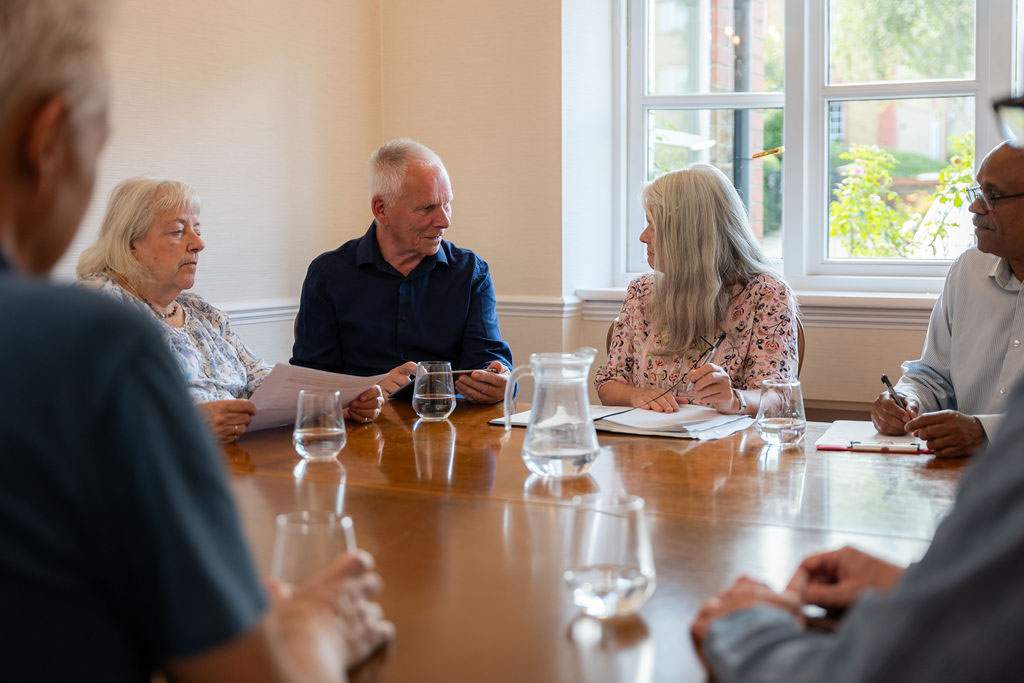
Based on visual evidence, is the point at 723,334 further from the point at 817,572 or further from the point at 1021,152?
the point at 817,572

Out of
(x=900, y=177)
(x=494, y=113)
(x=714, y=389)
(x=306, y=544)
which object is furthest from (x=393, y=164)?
(x=306, y=544)

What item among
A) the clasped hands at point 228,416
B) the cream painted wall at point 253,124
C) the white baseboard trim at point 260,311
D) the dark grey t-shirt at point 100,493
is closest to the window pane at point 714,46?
the cream painted wall at point 253,124

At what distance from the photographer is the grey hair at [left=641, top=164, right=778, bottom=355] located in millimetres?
2715

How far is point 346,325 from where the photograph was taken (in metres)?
3.10

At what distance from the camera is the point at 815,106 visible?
409cm

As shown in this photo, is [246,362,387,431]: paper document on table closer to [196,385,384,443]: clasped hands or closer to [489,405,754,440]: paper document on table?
[196,385,384,443]: clasped hands

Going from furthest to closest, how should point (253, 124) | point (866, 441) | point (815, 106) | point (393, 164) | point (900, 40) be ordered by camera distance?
point (815, 106)
point (900, 40)
point (253, 124)
point (393, 164)
point (866, 441)

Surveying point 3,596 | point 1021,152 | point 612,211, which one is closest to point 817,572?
point 3,596

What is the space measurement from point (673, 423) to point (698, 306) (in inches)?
23.0

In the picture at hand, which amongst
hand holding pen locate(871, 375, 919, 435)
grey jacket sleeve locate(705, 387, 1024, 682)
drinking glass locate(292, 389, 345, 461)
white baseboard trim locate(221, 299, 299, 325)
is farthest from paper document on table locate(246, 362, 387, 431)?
grey jacket sleeve locate(705, 387, 1024, 682)

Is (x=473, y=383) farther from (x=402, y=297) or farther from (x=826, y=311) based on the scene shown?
(x=826, y=311)

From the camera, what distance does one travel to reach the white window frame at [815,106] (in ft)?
12.5

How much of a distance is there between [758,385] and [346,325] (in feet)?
4.19

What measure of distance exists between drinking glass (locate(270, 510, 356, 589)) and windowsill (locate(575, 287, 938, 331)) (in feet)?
9.48
